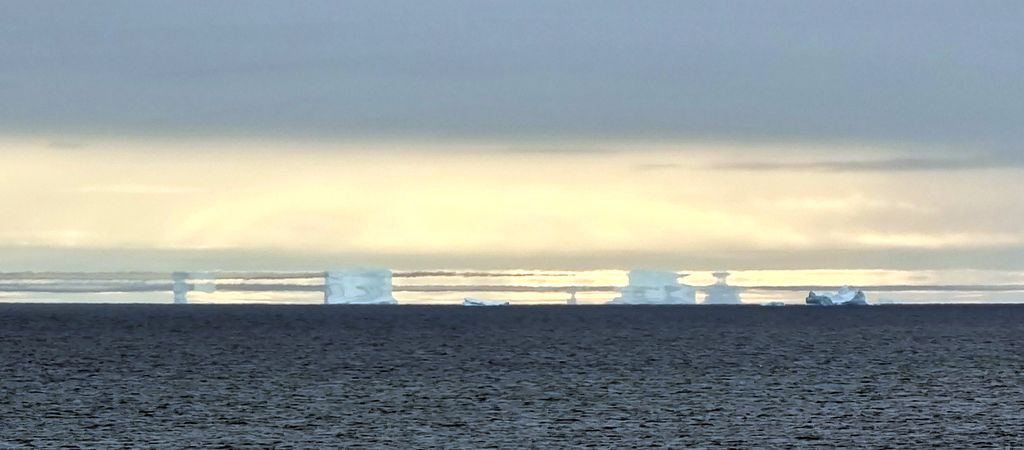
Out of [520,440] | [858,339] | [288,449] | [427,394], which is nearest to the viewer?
[288,449]

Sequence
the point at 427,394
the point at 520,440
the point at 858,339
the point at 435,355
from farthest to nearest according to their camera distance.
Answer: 1. the point at 858,339
2. the point at 435,355
3. the point at 427,394
4. the point at 520,440

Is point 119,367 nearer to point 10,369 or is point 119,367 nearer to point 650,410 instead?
point 10,369

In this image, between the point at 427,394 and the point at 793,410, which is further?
the point at 427,394

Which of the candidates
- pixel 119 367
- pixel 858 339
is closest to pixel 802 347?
pixel 858 339

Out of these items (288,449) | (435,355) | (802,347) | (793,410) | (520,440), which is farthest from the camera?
(802,347)

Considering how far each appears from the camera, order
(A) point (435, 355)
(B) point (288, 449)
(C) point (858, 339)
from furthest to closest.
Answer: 1. (C) point (858, 339)
2. (A) point (435, 355)
3. (B) point (288, 449)

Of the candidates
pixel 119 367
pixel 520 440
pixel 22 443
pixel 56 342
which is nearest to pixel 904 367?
pixel 119 367

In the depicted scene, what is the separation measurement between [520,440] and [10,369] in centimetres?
4887

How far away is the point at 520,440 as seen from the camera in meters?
48.8

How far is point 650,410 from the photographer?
60.0 metres

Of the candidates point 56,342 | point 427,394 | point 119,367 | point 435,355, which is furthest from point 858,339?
point 427,394

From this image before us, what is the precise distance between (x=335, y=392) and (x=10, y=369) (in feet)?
91.5

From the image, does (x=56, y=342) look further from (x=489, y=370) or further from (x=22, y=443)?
(x=22, y=443)

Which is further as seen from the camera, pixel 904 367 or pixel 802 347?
pixel 802 347
